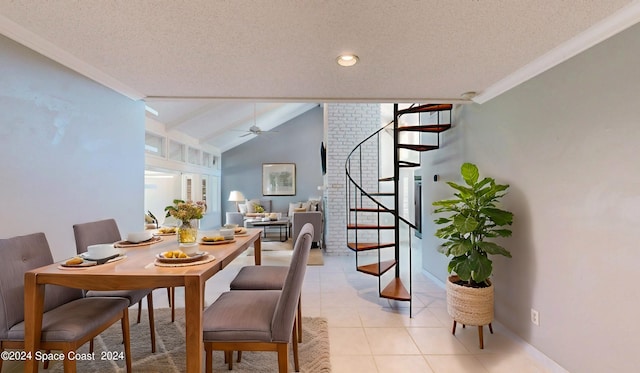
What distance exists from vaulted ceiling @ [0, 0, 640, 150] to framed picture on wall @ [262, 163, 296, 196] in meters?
6.98

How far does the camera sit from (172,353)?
2172mm

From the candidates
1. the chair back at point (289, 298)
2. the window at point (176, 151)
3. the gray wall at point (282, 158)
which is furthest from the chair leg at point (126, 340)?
the gray wall at point (282, 158)

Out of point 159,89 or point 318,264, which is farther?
point 318,264

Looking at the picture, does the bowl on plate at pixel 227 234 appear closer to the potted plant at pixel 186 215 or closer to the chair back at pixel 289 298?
the potted plant at pixel 186 215

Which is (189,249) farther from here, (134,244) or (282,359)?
(282,359)

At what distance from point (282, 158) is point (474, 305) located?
8317 millimetres

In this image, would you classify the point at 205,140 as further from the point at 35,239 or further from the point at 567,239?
the point at 567,239

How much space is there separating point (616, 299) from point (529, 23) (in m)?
1.69

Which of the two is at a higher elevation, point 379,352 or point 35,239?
point 35,239

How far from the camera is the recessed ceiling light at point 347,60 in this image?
82.4 inches

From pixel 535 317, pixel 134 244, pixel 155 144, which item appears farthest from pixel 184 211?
pixel 155 144

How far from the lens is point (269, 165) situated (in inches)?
389

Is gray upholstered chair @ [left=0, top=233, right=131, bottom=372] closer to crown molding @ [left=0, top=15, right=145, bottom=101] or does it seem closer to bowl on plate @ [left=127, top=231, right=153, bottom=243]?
bowl on plate @ [left=127, top=231, right=153, bottom=243]

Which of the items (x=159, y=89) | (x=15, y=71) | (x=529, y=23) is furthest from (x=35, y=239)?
(x=529, y=23)
